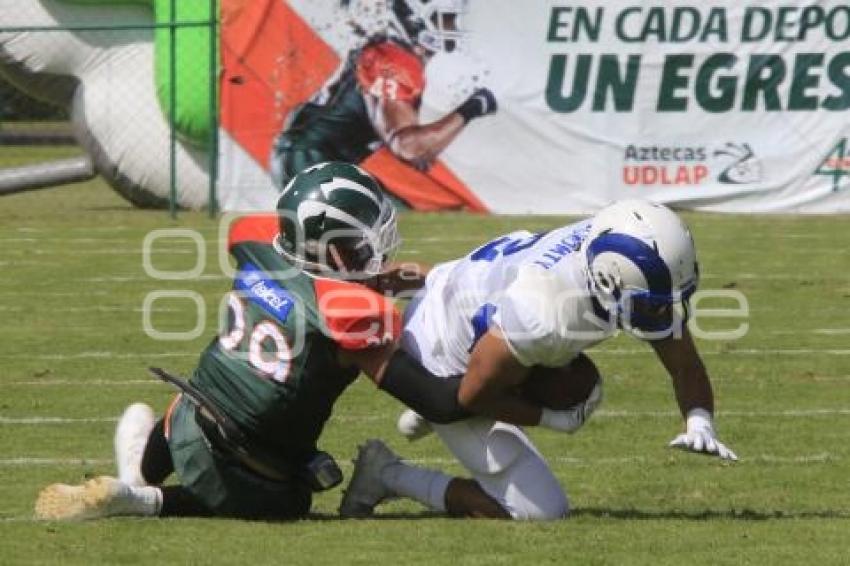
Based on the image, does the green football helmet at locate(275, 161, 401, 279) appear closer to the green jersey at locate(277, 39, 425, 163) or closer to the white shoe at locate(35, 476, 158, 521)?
the white shoe at locate(35, 476, 158, 521)

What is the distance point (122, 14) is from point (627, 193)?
5.34 meters

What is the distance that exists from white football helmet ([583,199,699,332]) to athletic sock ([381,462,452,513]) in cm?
92

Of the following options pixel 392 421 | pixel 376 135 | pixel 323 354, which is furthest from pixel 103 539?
pixel 376 135

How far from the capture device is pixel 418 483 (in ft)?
21.1

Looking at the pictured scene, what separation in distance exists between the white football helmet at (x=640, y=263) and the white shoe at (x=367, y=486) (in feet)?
3.36

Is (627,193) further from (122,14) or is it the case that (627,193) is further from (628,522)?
(628,522)

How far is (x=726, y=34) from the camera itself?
1836cm

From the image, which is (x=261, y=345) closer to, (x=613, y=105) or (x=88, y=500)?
(x=88, y=500)

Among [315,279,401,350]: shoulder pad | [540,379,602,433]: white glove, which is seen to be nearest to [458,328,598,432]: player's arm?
[540,379,602,433]: white glove

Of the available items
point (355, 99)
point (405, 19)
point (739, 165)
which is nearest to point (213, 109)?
point (355, 99)

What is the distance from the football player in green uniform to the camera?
6.12 m

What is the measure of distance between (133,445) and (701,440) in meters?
1.98

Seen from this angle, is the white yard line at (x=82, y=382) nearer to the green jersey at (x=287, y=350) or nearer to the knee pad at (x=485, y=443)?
the green jersey at (x=287, y=350)

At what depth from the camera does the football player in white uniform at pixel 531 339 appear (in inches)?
230
